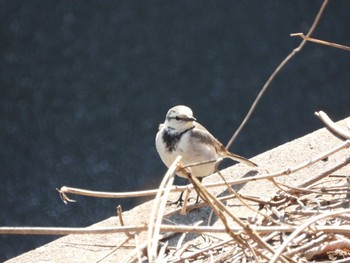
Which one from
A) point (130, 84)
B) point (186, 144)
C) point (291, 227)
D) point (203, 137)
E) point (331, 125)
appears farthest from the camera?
point (130, 84)

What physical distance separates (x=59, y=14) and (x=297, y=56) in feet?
10.2

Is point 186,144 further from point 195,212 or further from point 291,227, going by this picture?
point 291,227

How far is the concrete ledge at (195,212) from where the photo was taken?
361cm

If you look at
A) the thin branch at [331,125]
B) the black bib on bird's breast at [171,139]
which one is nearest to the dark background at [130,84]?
the black bib on bird's breast at [171,139]

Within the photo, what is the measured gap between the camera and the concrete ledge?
3.61m

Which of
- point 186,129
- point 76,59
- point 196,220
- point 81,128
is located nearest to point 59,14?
point 76,59

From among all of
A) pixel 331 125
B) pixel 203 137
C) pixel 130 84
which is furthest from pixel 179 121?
pixel 130 84

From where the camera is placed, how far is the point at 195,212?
3990 millimetres

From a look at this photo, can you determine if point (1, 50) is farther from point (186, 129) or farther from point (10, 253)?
point (186, 129)

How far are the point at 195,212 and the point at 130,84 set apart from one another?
23.5ft

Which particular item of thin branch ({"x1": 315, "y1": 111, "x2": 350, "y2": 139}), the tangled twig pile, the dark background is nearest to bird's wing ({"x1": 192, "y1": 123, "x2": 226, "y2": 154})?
thin branch ({"x1": 315, "y1": 111, "x2": 350, "y2": 139})

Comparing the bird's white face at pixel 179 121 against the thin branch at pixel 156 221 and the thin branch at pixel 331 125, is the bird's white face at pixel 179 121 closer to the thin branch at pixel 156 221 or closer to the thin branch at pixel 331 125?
the thin branch at pixel 331 125

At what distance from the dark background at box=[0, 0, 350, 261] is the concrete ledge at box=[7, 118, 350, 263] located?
547 centimetres

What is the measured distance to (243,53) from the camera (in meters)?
11.1
